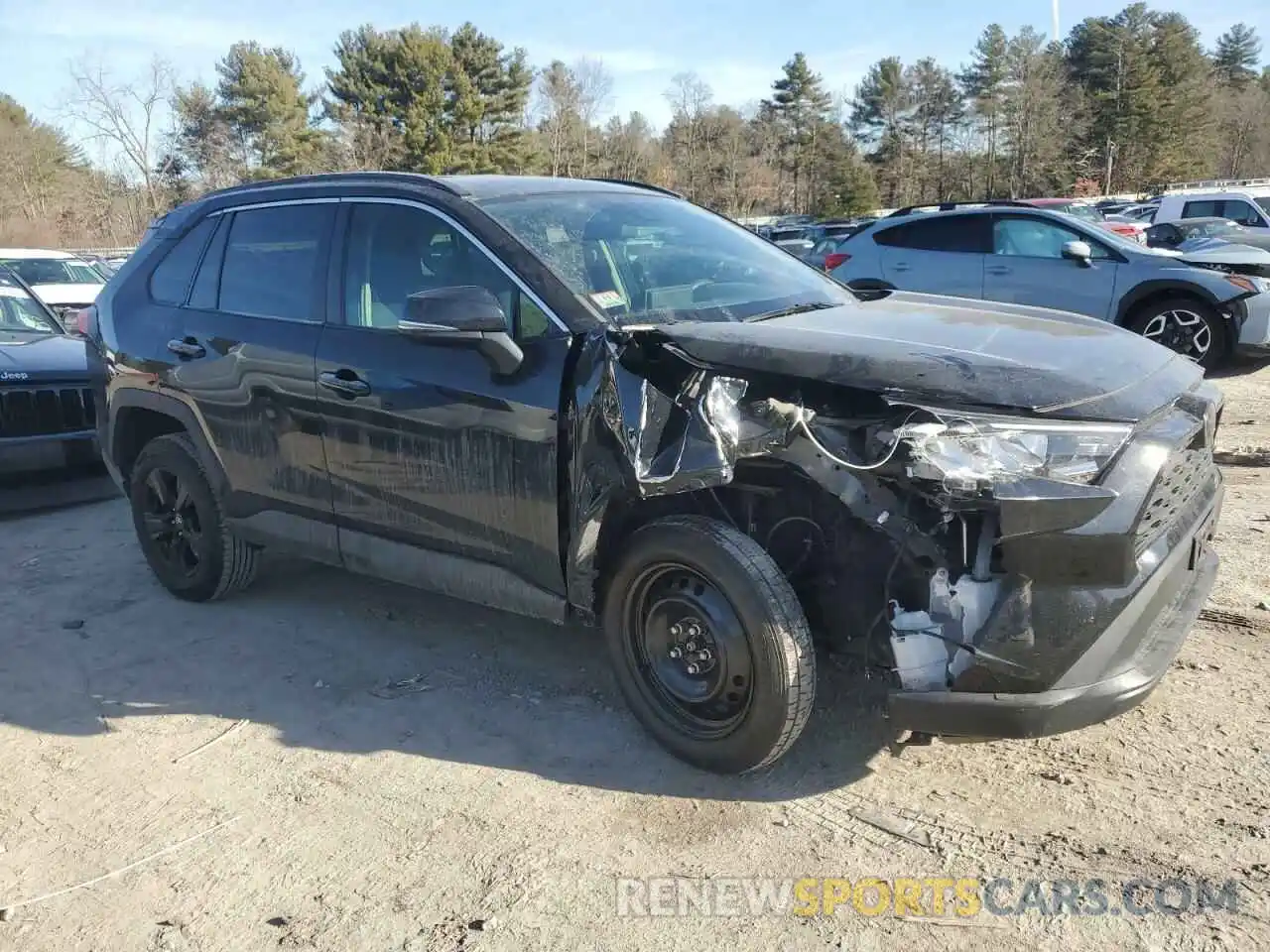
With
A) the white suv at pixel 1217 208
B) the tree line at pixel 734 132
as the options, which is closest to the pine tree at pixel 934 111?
the tree line at pixel 734 132

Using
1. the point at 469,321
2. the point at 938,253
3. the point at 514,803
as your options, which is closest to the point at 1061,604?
the point at 514,803

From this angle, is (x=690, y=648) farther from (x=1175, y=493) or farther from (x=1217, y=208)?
(x=1217, y=208)

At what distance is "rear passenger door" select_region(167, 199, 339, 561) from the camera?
4.23m

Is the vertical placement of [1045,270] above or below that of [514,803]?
above

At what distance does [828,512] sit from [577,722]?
4.07 feet

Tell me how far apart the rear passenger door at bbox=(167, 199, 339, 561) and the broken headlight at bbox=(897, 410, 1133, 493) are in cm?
251

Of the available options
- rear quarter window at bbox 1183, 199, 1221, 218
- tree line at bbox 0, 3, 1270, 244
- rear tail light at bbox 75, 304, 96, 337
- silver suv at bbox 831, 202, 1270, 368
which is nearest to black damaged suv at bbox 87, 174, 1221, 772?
rear tail light at bbox 75, 304, 96, 337

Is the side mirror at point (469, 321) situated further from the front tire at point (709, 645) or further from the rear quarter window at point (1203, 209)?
the rear quarter window at point (1203, 209)

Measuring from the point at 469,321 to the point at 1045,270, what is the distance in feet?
27.5

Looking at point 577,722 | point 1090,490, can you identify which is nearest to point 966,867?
point 1090,490

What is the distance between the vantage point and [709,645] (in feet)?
10.6

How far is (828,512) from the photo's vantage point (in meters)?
3.21

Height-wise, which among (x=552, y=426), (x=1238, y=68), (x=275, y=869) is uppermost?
(x=1238, y=68)

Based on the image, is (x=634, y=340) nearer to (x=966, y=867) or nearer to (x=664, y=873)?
(x=664, y=873)
